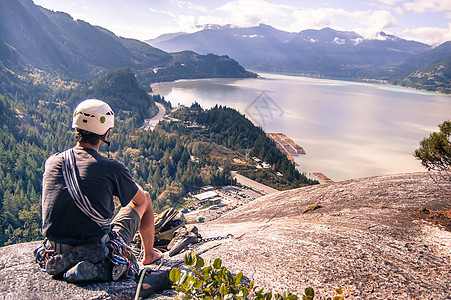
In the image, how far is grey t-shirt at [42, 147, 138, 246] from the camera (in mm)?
3191

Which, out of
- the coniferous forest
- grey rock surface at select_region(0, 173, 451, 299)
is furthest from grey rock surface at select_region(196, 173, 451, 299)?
the coniferous forest

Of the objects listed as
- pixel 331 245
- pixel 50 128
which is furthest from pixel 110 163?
pixel 50 128

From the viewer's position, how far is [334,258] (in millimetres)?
4664

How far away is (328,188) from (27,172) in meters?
76.0

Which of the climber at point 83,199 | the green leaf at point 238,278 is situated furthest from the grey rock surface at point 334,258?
the green leaf at point 238,278

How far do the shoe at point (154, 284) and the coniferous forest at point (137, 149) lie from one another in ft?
162

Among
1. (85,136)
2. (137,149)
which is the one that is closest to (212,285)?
(85,136)

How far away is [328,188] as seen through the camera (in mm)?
10312

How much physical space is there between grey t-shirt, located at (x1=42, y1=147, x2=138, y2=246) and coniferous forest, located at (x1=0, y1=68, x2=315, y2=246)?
49.6 m

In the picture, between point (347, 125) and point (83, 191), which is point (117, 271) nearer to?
point (83, 191)

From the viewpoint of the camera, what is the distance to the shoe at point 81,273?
3.27 metres

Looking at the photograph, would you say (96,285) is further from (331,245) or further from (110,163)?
(331,245)

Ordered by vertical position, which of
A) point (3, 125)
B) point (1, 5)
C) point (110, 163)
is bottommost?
point (3, 125)

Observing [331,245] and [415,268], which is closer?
[415,268]
